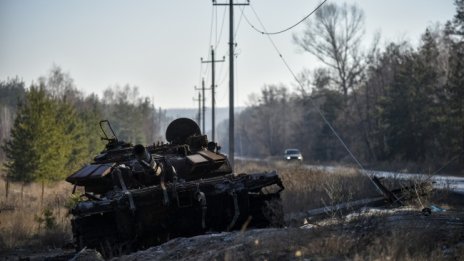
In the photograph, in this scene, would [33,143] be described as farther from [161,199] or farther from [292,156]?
[292,156]

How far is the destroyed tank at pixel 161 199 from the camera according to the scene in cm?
A: 1075

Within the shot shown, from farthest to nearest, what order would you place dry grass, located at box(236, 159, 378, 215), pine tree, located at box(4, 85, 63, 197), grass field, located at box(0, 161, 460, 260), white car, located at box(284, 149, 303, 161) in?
white car, located at box(284, 149, 303, 161) < pine tree, located at box(4, 85, 63, 197) < dry grass, located at box(236, 159, 378, 215) < grass field, located at box(0, 161, 460, 260)

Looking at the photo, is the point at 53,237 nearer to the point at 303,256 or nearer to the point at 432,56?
the point at 303,256

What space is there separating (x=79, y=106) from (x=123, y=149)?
87.4m

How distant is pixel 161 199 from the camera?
36.2 feet

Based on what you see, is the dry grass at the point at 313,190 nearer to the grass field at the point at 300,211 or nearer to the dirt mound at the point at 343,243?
the grass field at the point at 300,211

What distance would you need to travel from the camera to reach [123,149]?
13.4 m

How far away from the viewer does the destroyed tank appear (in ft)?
35.3

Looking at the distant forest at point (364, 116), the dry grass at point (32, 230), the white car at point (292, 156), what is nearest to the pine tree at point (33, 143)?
the distant forest at point (364, 116)

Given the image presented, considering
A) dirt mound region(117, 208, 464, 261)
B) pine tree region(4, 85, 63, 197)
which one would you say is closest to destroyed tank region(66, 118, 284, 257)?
dirt mound region(117, 208, 464, 261)

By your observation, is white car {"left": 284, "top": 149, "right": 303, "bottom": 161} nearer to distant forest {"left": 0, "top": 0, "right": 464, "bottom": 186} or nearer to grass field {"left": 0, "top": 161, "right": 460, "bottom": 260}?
distant forest {"left": 0, "top": 0, "right": 464, "bottom": 186}

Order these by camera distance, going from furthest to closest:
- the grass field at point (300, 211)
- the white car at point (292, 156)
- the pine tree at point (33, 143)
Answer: the white car at point (292, 156) < the pine tree at point (33, 143) < the grass field at point (300, 211)

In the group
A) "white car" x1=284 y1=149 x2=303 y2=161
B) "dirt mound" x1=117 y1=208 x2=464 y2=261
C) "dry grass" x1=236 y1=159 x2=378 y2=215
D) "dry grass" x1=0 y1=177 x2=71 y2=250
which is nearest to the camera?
"dirt mound" x1=117 y1=208 x2=464 y2=261

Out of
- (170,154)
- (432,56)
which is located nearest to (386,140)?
(432,56)
